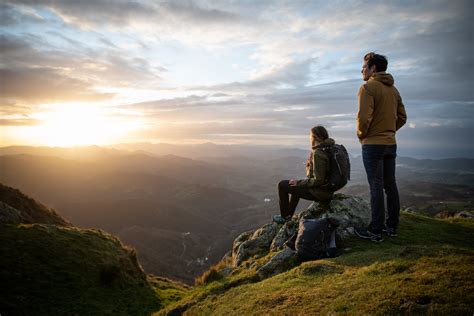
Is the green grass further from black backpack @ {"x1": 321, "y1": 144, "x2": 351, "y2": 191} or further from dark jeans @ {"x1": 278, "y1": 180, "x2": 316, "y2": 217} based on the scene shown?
black backpack @ {"x1": 321, "y1": 144, "x2": 351, "y2": 191}

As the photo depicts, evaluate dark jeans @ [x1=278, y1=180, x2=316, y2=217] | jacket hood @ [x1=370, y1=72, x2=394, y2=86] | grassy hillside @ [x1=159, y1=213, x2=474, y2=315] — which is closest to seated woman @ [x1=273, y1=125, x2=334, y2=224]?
dark jeans @ [x1=278, y1=180, x2=316, y2=217]

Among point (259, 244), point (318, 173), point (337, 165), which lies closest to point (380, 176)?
point (337, 165)

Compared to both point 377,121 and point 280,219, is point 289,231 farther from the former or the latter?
point 377,121

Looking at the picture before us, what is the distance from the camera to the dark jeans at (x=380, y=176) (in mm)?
8852

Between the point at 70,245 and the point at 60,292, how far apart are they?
3956 millimetres

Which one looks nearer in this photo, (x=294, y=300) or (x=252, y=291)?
(x=294, y=300)

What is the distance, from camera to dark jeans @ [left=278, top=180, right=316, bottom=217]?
443 inches

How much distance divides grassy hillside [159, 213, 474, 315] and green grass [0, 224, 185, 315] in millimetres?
4777

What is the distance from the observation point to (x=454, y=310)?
4.32 meters

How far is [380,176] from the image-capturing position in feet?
29.3

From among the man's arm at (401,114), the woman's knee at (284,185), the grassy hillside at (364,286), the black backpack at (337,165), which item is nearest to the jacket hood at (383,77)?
the man's arm at (401,114)

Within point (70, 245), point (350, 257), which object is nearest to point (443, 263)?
point (350, 257)

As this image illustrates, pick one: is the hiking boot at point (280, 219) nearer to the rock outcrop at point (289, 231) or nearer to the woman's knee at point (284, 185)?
the rock outcrop at point (289, 231)

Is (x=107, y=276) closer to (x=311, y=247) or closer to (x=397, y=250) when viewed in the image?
(x=311, y=247)
